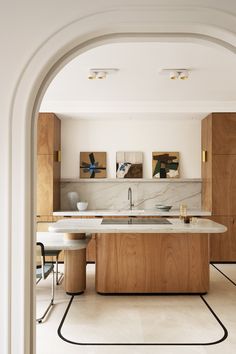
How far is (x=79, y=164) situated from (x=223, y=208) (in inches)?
103

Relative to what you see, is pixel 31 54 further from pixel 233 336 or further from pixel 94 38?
pixel 233 336

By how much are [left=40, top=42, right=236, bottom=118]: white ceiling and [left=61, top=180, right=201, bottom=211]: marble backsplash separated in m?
1.30

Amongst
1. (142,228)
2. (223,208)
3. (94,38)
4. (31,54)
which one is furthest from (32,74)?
(223,208)

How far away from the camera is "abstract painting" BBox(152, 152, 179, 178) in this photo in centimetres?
663

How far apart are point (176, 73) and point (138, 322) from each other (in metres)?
2.75

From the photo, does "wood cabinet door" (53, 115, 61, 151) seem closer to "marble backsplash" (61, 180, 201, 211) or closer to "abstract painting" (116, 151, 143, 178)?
"marble backsplash" (61, 180, 201, 211)

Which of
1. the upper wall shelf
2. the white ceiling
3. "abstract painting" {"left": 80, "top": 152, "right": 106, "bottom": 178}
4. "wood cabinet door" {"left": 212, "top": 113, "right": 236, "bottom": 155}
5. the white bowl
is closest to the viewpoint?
the white ceiling

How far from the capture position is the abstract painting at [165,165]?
→ 261 inches

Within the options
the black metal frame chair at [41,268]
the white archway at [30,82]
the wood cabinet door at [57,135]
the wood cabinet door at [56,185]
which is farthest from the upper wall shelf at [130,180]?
the white archway at [30,82]

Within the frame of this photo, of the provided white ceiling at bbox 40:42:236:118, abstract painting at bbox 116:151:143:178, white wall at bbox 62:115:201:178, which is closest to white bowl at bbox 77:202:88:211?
white wall at bbox 62:115:201:178

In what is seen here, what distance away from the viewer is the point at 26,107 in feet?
5.05

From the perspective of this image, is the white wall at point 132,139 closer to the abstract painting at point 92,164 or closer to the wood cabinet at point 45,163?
the abstract painting at point 92,164

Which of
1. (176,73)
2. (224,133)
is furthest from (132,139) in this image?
(176,73)

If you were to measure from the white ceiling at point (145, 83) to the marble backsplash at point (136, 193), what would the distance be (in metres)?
1.30
